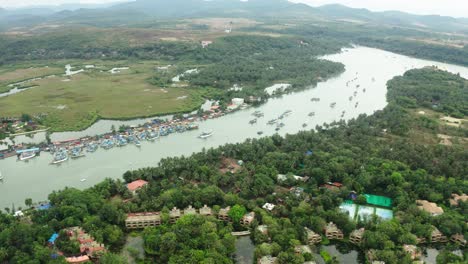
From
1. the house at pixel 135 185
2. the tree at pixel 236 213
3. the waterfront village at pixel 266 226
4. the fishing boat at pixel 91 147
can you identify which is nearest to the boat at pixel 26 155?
the fishing boat at pixel 91 147

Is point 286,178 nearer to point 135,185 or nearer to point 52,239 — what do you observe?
point 135,185

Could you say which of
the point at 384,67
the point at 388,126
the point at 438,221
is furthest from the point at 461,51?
the point at 438,221

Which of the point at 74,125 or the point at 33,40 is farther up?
the point at 33,40

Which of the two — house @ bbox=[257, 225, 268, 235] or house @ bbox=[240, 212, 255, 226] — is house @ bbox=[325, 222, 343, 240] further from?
house @ bbox=[240, 212, 255, 226]

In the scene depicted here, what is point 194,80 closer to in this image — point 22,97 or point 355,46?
point 22,97

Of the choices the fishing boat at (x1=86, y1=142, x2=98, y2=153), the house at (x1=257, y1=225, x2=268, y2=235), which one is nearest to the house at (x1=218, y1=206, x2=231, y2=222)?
the house at (x1=257, y1=225, x2=268, y2=235)

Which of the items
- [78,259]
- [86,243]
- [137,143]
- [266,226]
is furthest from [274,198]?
[137,143]

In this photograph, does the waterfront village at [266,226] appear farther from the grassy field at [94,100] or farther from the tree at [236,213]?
the grassy field at [94,100]
